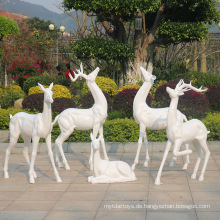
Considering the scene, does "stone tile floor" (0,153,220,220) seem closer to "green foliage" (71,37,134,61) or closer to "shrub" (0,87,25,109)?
"green foliage" (71,37,134,61)

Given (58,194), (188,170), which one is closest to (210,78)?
(188,170)

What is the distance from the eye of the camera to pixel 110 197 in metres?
6.61

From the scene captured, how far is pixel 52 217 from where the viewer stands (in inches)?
223

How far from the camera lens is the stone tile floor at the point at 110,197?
5.74 meters

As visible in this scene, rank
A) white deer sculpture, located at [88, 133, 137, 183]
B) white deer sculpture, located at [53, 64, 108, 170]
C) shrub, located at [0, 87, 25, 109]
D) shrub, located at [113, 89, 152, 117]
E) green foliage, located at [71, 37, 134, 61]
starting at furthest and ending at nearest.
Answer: shrub, located at [0, 87, 25, 109] < green foliage, located at [71, 37, 134, 61] < shrub, located at [113, 89, 152, 117] < white deer sculpture, located at [53, 64, 108, 170] < white deer sculpture, located at [88, 133, 137, 183]

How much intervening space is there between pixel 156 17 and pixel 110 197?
1206 cm

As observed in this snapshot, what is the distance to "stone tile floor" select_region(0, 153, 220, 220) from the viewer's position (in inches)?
226

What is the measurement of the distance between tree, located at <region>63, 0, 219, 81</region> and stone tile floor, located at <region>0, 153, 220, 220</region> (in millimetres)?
8205

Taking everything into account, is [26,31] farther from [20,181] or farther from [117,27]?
[20,181]

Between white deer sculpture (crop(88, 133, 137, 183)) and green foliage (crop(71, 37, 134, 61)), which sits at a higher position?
green foliage (crop(71, 37, 134, 61))

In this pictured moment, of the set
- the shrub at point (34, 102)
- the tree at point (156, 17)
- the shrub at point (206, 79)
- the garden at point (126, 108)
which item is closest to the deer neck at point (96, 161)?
the garden at point (126, 108)

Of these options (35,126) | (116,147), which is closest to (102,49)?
(116,147)

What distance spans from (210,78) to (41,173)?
1153 centimetres

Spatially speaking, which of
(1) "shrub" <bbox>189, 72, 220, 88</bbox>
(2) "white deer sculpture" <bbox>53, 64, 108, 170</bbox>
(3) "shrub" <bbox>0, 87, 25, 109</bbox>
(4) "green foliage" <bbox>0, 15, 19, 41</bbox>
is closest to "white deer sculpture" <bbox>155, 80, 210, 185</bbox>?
(2) "white deer sculpture" <bbox>53, 64, 108, 170</bbox>
